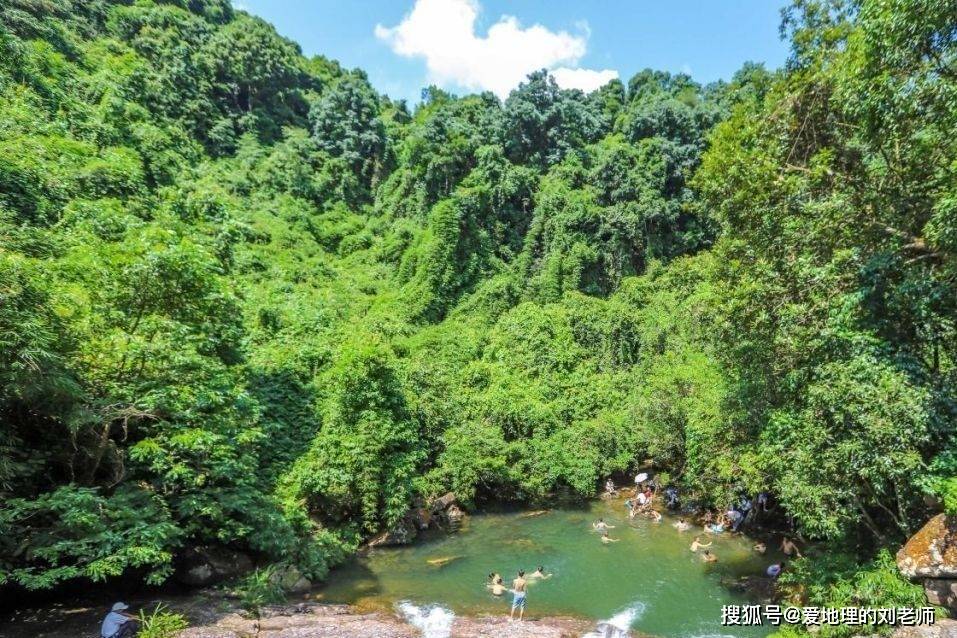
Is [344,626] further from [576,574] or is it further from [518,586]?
[576,574]

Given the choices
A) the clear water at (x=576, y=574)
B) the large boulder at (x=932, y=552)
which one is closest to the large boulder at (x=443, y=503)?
the clear water at (x=576, y=574)

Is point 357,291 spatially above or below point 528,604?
A: above

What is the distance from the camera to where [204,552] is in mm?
14727

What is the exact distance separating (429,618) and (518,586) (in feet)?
8.67

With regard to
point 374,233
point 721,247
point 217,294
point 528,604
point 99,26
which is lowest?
point 528,604

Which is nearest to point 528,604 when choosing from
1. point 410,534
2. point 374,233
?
point 410,534

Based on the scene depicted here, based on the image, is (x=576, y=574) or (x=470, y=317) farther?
(x=470, y=317)

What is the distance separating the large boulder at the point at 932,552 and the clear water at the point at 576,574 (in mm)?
4421

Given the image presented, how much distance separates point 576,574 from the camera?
56.7ft

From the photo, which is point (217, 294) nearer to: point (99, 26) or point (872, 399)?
point (872, 399)

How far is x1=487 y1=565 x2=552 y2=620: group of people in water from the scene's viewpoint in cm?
1428

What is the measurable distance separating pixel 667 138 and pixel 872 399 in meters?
39.5

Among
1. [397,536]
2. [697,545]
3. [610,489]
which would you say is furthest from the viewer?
[610,489]

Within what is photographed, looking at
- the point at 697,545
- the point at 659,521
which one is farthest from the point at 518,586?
the point at 659,521
